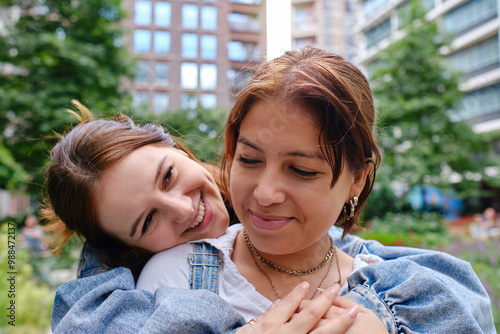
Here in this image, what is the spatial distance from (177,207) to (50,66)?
711 cm

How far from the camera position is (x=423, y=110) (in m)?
9.26

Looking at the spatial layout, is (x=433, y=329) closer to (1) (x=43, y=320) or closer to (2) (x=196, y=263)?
(2) (x=196, y=263)

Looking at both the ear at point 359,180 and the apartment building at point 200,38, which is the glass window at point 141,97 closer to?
the apartment building at point 200,38

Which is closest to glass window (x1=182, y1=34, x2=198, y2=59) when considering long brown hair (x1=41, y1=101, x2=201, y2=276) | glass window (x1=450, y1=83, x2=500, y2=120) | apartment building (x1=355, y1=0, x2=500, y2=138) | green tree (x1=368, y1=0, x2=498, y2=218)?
long brown hair (x1=41, y1=101, x2=201, y2=276)

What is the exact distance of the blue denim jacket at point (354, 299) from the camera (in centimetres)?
79

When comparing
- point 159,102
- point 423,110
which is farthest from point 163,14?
point 423,110

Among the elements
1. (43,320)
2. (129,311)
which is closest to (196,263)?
(129,311)

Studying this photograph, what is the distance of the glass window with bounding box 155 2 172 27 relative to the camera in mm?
3193

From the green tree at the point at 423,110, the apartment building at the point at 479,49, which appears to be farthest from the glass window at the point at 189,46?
the apartment building at the point at 479,49

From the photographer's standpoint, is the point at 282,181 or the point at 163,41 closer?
the point at 282,181

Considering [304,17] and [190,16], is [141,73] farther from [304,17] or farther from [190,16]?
[304,17]

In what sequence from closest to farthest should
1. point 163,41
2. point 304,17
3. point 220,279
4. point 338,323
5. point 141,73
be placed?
1. point 338,323
2. point 220,279
3. point 304,17
4. point 163,41
5. point 141,73

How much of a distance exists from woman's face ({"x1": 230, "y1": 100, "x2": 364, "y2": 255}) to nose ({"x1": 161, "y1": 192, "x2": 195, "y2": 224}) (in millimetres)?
177

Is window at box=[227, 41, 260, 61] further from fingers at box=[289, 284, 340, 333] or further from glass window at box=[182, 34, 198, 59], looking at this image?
fingers at box=[289, 284, 340, 333]
